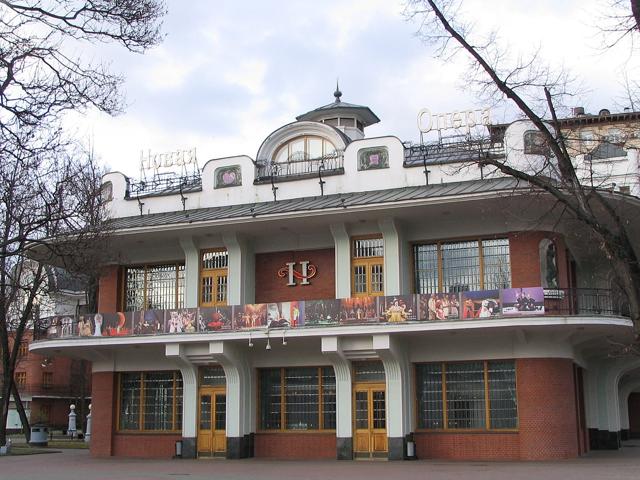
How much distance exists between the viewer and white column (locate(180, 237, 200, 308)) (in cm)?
3038

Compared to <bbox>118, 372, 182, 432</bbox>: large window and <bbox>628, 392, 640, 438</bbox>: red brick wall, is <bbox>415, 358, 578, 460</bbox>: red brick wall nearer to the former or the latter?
<bbox>118, 372, 182, 432</bbox>: large window

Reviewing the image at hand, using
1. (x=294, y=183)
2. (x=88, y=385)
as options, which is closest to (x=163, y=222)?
(x=294, y=183)

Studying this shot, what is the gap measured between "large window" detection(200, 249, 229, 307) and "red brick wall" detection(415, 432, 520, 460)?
8.70 m

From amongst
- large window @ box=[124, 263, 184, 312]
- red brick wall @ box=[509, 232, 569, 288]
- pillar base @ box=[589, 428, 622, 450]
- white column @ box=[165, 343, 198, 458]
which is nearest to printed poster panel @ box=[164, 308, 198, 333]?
white column @ box=[165, 343, 198, 458]

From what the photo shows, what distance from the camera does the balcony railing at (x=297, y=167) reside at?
31.2m

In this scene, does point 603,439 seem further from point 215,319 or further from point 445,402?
point 215,319

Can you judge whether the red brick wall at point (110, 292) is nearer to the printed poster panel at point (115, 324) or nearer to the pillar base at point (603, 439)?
the printed poster panel at point (115, 324)

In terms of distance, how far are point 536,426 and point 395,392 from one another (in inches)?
178

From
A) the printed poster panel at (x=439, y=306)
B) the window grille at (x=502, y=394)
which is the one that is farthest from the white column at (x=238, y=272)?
the window grille at (x=502, y=394)

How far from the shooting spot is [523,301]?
24.9 metres

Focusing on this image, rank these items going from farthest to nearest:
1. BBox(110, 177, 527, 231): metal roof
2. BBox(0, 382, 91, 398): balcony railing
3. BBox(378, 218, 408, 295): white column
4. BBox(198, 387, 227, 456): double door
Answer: BBox(0, 382, 91, 398): balcony railing < BBox(198, 387, 227, 456): double door < BBox(378, 218, 408, 295): white column < BBox(110, 177, 527, 231): metal roof

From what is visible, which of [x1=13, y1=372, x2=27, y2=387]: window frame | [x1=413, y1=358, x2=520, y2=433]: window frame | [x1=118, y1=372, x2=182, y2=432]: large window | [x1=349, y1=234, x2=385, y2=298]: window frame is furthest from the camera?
[x1=13, y1=372, x2=27, y2=387]: window frame

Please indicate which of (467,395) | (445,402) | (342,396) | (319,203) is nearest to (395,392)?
(445,402)

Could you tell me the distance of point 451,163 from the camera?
2841 cm
